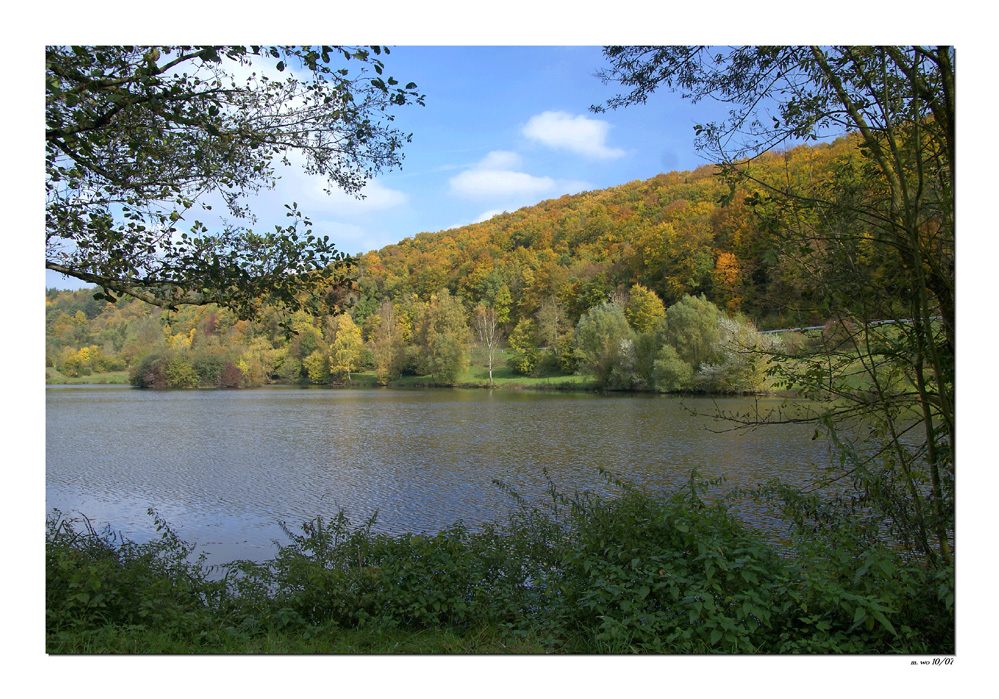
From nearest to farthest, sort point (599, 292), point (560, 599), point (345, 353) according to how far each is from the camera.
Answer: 1. point (560, 599)
2. point (599, 292)
3. point (345, 353)

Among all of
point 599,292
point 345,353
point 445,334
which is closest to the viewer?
point 599,292

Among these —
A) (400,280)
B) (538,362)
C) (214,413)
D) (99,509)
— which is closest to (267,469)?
(99,509)

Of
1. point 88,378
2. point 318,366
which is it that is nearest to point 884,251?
point 88,378

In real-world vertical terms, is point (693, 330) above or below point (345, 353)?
above

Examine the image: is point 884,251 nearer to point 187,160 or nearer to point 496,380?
point 187,160

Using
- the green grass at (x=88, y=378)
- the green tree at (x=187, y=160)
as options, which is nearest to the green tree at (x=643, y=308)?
the green tree at (x=187, y=160)

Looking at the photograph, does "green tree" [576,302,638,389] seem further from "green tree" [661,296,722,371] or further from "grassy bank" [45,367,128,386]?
"grassy bank" [45,367,128,386]

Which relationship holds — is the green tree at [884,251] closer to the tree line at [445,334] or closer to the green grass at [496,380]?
the tree line at [445,334]
